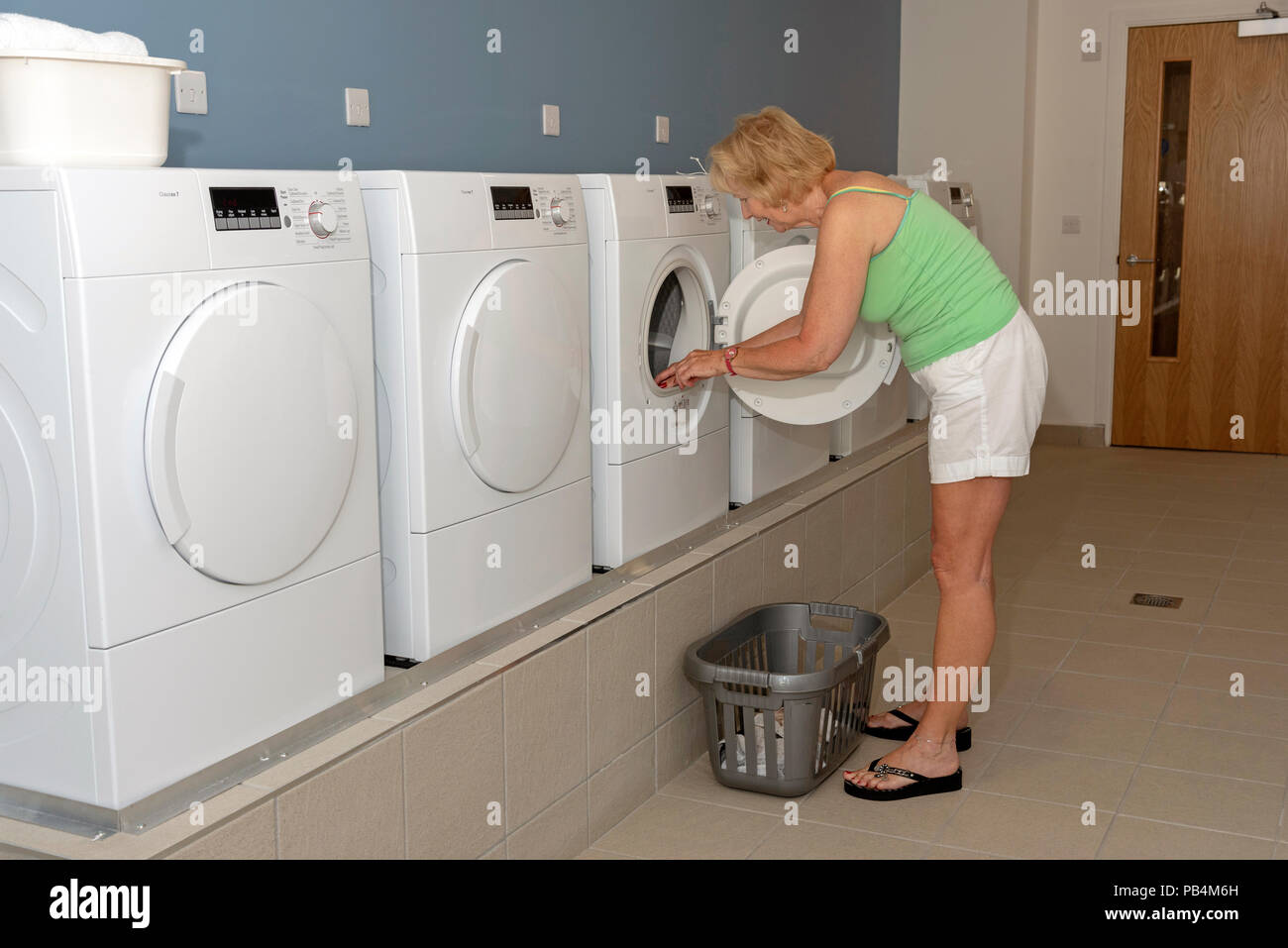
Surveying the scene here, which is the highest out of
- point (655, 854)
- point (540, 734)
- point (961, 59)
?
point (961, 59)

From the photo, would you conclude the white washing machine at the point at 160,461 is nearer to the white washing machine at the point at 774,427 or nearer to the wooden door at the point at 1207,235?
the white washing machine at the point at 774,427

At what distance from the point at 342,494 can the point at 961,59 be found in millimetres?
5125

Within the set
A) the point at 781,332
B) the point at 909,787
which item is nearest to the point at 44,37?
the point at 781,332

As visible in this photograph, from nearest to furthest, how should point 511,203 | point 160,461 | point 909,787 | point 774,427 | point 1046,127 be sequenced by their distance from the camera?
point 160,461, point 511,203, point 909,787, point 774,427, point 1046,127

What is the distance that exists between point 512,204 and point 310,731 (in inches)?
38.8

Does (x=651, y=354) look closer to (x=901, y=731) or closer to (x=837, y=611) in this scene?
(x=837, y=611)

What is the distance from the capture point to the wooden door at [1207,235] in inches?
240

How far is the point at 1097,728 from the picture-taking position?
9.97ft

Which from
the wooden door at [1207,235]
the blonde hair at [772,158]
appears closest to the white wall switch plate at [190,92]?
the blonde hair at [772,158]

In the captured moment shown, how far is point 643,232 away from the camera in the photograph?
8.81 ft

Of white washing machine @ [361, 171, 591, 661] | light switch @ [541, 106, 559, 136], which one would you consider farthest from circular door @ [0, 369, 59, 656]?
light switch @ [541, 106, 559, 136]

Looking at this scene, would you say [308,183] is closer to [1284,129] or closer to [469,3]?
[469,3]

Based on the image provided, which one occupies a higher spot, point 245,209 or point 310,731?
point 245,209

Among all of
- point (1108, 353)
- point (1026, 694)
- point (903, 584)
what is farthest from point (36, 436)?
point (1108, 353)
